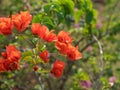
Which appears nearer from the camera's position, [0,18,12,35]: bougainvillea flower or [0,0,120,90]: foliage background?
[0,18,12,35]: bougainvillea flower

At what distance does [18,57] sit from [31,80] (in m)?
2.28

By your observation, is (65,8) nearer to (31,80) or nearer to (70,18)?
(70,18)

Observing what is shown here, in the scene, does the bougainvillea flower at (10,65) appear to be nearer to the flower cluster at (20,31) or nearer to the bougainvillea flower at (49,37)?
the flower cluster at (20,31)

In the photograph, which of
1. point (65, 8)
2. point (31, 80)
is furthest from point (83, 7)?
point (31, 80)

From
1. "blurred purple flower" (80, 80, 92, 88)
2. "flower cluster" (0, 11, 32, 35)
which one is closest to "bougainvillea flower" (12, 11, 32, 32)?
"flower cluster" (0, 11, 32, 35)

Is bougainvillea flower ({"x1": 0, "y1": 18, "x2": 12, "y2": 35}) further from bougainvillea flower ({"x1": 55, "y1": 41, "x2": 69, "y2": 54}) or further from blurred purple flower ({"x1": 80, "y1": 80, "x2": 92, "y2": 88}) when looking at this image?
blurred purple flower ({"x1": 80, "y1": 80, "x2": 92, "y2": 88})

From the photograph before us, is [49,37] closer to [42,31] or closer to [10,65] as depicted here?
[42,31]

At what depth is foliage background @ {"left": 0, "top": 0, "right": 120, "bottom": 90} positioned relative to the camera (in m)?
2.31

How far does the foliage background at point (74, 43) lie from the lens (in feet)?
7.59

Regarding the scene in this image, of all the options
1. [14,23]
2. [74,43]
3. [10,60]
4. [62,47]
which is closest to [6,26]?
[14,23]

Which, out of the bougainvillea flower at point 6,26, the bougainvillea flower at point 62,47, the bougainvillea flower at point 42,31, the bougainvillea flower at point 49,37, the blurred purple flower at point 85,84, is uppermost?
the bougainvillea flower at point 6,26

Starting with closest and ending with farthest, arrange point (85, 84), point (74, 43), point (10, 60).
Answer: point (10, 60) < point (85, 84) < point (74, 43)

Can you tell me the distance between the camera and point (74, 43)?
3928 millimetres

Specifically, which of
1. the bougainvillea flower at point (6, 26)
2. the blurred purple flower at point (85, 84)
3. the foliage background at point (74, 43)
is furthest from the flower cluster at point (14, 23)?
the blurred purple flower at point (85, 84)
